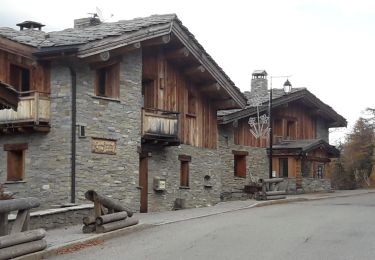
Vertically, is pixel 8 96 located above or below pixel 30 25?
below

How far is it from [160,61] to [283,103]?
13.1 meters

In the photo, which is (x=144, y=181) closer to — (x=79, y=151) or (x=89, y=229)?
(x=79, y=151)

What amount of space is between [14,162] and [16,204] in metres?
10.5

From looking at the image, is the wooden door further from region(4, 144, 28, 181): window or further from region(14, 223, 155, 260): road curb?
region(14, 223, 155, 260): road curb

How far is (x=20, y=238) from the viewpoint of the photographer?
11.6 meters

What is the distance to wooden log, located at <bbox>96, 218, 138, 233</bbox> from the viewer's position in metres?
15.2

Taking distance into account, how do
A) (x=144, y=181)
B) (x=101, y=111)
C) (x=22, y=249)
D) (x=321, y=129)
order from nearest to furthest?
(x=22, y=249)
(x=101, y=111)
(x=144, y=181)
(x=321, y=129)

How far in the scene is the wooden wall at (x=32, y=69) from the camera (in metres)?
21.1

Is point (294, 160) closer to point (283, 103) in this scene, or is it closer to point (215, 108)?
point (283, 103)

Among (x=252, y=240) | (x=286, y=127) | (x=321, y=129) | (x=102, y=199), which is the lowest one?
(x=252, y=240)

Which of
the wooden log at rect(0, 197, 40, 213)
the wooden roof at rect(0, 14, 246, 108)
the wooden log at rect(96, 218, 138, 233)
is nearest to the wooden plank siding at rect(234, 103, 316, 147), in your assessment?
the wooden roof at rect(0, 14, 246, 108)

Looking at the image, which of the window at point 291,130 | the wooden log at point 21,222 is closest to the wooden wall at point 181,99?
the window at point 291,130

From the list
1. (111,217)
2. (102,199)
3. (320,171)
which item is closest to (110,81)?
(102,199)

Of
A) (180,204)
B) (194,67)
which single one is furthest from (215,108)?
(180,204)
